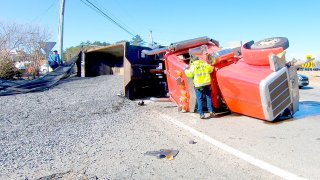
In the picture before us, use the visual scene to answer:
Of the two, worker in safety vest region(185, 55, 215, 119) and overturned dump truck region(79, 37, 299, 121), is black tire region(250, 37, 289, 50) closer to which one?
overturned dump truck region(79, 37, 299, 121)

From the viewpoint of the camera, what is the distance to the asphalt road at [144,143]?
3771 mm

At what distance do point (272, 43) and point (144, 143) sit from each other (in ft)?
10.6

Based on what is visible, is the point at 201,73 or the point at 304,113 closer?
the point at 201,73

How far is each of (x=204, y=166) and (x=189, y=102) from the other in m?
3.81

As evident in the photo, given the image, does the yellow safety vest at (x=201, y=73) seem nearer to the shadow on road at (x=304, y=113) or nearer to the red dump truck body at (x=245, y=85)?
the red dump truck body at (x=245, y=85)

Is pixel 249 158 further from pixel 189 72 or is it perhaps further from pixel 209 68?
pixel 189 72

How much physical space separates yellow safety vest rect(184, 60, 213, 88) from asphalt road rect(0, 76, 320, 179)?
0.79m

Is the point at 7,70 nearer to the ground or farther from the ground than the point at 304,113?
farther from the ground

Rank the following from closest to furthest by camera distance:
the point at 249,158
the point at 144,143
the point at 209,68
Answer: the point at 249,158, the point at 144,143, the point at 209,68

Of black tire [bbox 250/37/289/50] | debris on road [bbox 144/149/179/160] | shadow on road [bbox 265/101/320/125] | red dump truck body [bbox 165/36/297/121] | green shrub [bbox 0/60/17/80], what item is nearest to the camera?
debris on road [bbox 144/149/179/160]

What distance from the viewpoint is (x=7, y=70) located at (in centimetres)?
1794

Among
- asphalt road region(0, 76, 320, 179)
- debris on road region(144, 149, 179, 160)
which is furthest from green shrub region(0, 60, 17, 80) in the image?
debris on road region(144, 149, 179, 160)

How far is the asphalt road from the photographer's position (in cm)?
377

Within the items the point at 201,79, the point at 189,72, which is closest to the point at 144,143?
the point at 201,79
